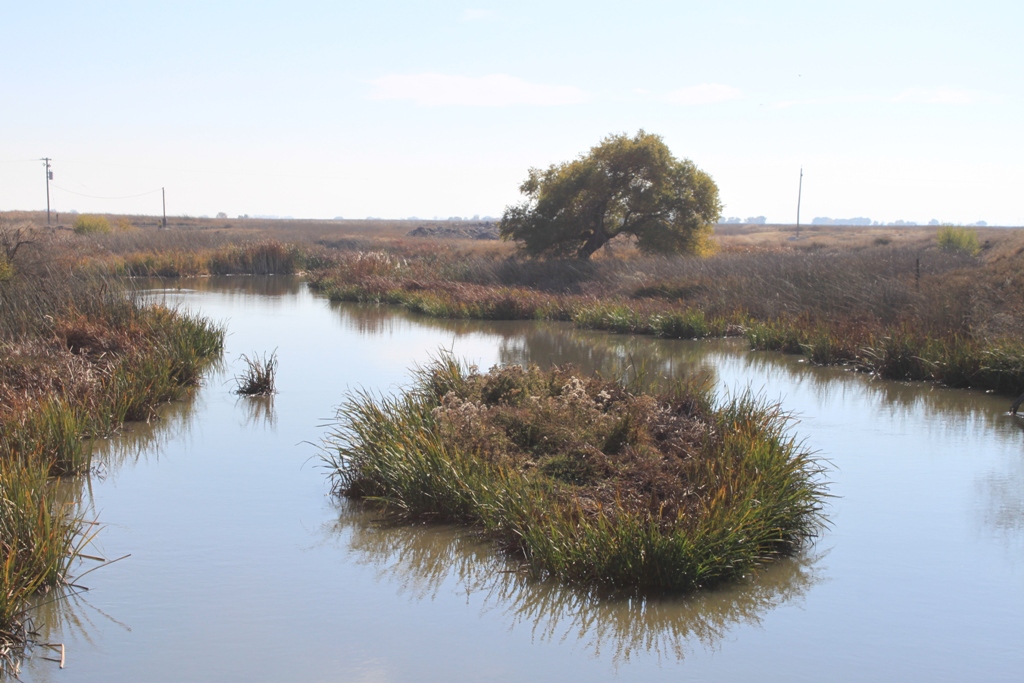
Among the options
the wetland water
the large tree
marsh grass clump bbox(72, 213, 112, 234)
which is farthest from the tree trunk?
marsh grass clump bbox(72, 213, 112, 234)

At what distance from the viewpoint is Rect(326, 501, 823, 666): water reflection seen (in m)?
5.88

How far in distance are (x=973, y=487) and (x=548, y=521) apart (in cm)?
502

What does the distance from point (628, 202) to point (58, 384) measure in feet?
79.4

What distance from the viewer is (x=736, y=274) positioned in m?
25.2

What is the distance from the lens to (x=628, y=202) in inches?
1296

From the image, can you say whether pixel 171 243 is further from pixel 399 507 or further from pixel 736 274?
pixel 399 507

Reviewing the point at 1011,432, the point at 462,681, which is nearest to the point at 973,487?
the point at 1011,432

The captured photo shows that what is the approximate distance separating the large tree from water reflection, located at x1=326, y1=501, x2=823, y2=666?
26.1m

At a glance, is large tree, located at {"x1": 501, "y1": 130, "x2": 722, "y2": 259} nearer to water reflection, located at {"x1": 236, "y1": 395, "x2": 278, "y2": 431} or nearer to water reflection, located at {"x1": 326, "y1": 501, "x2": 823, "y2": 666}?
water reflection, located at {"x1": 236, "y1": 395, "x2": 278, "y2": 431}

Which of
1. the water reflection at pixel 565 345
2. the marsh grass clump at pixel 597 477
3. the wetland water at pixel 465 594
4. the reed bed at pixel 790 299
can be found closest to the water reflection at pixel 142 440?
the wetland water at pixel 465 594

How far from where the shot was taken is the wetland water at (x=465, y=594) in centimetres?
552

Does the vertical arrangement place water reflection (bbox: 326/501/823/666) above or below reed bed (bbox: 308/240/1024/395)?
below

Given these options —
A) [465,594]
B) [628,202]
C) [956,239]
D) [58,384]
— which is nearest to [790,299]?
[628,202]

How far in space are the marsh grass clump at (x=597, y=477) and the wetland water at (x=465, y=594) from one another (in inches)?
8.3
